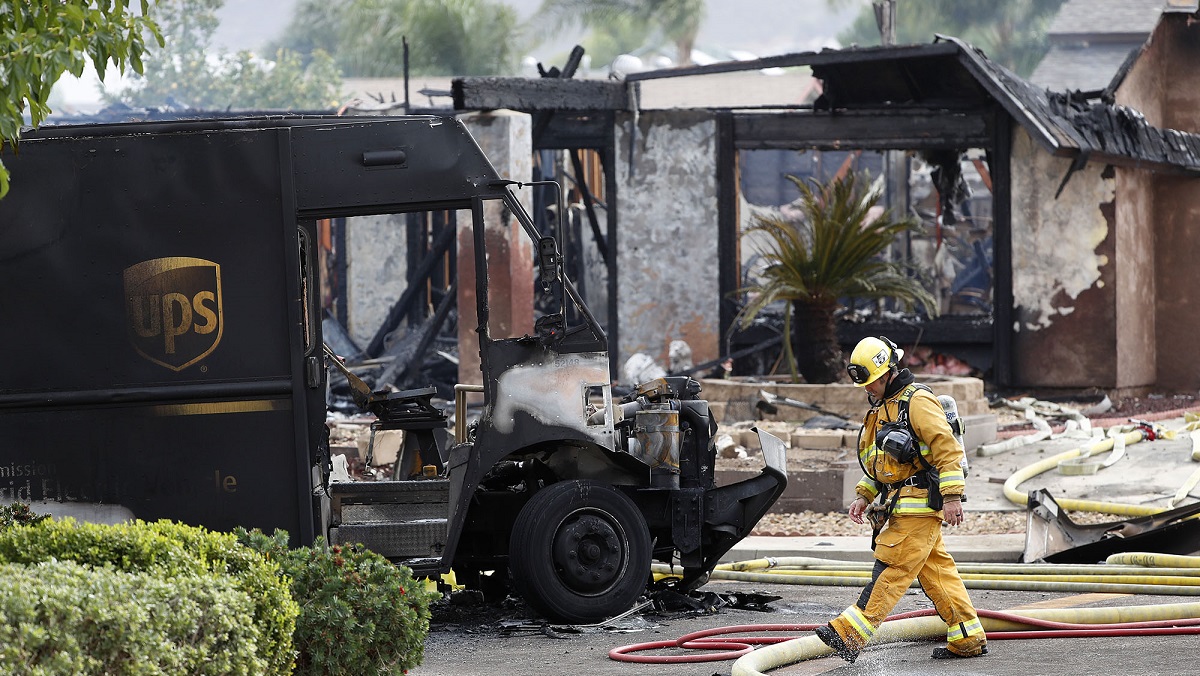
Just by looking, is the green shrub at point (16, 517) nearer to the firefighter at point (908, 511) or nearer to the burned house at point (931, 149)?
the firefighter at point (908, 511)

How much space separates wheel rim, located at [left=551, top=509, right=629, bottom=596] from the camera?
830cm

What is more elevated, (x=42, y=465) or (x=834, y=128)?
(x=834, y=128)

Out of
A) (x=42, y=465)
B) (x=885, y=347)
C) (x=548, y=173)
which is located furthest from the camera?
(x=548, y=173)

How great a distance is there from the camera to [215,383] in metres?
8.14

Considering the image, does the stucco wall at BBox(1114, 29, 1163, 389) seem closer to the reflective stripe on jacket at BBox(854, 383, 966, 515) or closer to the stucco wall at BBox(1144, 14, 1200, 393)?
the stucco wall at BBox(1144, 14, 1200, 393)

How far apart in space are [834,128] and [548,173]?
11550 millimetres

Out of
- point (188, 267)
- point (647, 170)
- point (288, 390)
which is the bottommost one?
point (288, 390)

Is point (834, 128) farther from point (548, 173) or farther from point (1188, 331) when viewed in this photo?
point (548, 173)

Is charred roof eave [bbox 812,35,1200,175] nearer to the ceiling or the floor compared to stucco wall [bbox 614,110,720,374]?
nearer to the ceiling

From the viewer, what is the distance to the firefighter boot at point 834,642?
7051 mm

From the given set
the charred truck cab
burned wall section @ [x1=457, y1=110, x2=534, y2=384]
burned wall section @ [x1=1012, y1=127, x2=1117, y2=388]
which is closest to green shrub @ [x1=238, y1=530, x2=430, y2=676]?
the charred truck cab

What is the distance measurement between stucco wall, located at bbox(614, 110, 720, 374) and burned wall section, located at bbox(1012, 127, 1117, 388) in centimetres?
395

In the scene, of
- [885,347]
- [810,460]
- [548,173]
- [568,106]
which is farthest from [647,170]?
[885,347]

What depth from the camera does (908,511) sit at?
7.25 meters
